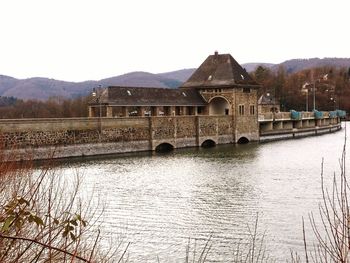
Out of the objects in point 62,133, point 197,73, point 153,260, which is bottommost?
point 153,260

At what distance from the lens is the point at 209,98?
5172cm

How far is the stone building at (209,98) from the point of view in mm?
45562

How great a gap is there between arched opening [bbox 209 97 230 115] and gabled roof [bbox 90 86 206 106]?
4.56ft

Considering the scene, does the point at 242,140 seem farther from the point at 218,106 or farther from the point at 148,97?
the point at 148,97

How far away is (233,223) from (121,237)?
3.73 metres

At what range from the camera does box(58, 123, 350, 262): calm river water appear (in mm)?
13703

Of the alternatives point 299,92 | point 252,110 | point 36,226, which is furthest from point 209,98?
point 299,92

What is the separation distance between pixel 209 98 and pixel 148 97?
830 cm

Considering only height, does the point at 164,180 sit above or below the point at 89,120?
below

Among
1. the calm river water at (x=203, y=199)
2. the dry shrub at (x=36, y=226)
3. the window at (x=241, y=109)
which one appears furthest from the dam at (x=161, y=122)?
the dry shrub at (x=36, y=226)

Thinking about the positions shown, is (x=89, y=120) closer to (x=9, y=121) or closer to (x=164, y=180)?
(x=9, y=121)

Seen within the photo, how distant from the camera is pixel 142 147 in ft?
132

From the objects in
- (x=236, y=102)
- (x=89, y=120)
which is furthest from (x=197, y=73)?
(x=89, y=120)

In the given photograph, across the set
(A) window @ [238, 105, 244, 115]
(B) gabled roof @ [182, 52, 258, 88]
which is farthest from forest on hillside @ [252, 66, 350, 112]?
(A) window @ [238, 105, 244, 115]
